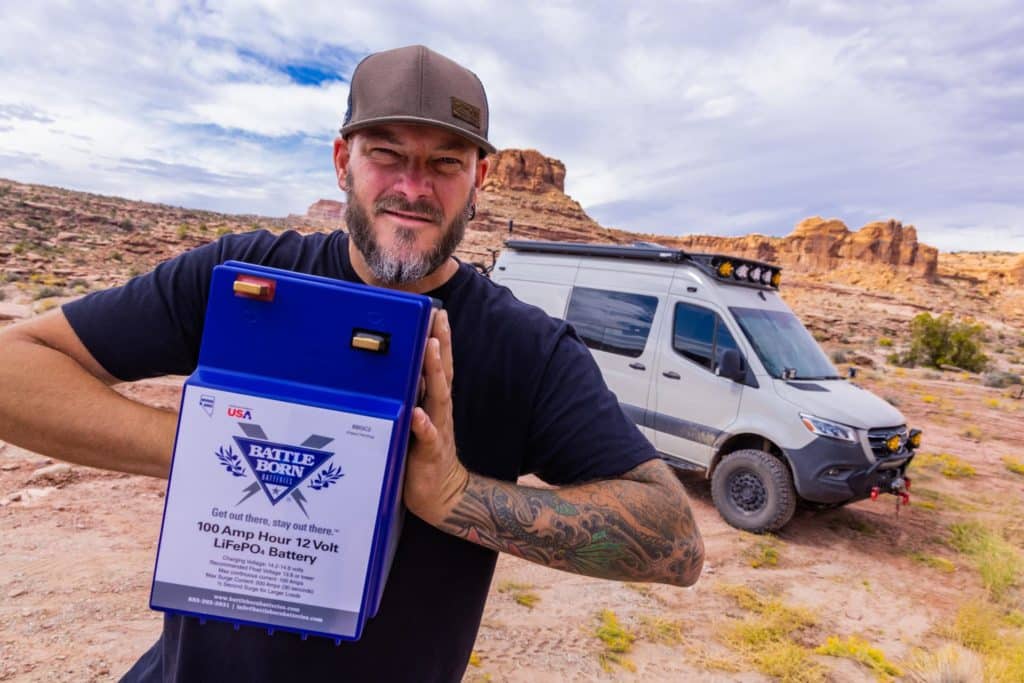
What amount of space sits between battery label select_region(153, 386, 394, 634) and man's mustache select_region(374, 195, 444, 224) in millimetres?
554

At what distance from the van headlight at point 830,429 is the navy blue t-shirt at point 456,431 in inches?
Result: 182

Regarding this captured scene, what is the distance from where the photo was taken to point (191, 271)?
1.26 metres

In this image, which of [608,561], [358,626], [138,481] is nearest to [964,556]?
[608,561]

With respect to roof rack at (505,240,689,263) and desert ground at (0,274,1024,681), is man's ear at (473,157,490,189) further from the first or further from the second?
roof rack at (505,240,689,263)

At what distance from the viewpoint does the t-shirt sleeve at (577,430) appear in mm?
1157

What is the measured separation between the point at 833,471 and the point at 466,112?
511 centimetres

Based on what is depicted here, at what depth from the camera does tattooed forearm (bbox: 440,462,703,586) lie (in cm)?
101

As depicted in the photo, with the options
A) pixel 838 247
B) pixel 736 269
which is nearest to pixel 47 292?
pixel 736 269

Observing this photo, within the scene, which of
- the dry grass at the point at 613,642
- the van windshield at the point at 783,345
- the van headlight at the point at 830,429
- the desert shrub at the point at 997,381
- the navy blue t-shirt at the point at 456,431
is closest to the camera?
the navy blue t-shirt at the point at 456,431

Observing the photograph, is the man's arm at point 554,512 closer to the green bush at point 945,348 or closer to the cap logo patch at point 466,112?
the cap logo patch at point 466,112

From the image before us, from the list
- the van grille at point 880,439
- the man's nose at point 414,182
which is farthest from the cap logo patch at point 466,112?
the van grille at point 880,439

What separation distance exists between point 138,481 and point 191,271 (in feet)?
15.5

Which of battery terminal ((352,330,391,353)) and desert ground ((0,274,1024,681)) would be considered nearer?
battery terminal ((352,330,391,353))

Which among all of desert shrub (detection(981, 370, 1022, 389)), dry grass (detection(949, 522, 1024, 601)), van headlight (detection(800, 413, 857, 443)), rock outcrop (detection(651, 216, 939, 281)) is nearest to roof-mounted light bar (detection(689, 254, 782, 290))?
van headlight (detection(800, 413, 857, 443))
